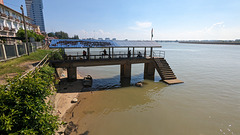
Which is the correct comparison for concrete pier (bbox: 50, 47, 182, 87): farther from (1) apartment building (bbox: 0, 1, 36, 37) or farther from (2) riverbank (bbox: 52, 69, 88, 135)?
(1) apartment building (bbox: 0, 1, 36, 37)

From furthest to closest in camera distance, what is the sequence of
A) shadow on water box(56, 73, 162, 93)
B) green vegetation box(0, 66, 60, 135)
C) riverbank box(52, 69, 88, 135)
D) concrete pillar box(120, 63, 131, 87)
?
1. concrete pillar box(120, 63, 131, 87)
2. shadow on water box(56, 73, 162, 93)
3. riverbank box(52, 69, 88, 135)
4. green vegetation box(0, 66, 60, 135)

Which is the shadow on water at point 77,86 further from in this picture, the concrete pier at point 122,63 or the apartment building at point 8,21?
the apartment building at point 8,21

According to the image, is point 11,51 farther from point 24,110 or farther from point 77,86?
point 24,110

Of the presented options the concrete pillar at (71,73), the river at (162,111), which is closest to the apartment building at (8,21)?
the concrete pillar at (71,73)

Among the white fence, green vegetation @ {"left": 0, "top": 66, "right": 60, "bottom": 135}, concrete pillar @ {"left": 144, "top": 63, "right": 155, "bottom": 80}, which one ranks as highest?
the white fence

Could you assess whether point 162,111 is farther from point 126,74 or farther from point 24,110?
point 24,110

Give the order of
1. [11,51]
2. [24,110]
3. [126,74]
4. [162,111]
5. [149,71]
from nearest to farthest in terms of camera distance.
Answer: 1. [24,110]
2. [162,111]
3. [11,51]
4. [126,74]
5. [149,71]

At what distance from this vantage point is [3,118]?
411 centimetres

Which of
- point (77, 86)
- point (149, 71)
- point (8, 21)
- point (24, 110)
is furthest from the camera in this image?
point (8, 21)

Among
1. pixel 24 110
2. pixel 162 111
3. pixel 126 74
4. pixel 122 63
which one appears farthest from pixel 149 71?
pixel 24 110

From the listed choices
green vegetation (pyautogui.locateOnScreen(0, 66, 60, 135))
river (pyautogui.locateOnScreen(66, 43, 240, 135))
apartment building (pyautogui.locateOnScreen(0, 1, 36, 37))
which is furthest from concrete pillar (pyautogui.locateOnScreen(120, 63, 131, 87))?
apartment building (pyautogui.locateOnScreen(0, 1, 36, 37))

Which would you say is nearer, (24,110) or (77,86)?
(24,110)

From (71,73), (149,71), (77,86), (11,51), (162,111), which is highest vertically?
(11,51)

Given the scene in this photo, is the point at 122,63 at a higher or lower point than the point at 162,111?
higher
